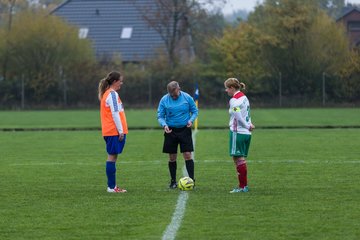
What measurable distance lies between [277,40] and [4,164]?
3729 cm

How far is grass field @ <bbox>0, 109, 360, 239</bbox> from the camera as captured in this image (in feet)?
32.0

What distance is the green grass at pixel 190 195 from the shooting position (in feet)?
32.0

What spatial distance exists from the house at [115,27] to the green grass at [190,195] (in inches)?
1726

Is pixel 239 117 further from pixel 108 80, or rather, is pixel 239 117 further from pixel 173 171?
pixel 108 80

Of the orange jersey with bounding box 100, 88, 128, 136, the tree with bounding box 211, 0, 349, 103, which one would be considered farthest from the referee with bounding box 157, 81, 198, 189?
the tree with bounding box 211, 0, 349, 103

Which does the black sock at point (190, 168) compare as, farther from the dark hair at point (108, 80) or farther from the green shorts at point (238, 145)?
the dark hair at point (108, 80)

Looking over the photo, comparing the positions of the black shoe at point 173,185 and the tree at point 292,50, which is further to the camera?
the tree at point 292,50

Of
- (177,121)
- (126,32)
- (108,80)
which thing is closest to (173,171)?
(177,121)

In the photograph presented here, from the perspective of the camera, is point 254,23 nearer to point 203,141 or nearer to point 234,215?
point 203,141

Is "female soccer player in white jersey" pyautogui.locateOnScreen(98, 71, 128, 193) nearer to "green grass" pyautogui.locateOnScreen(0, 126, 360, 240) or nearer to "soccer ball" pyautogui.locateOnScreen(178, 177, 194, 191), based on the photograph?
"green grass" pyautogui.locateOnScreen(0, 126, 360, 240)

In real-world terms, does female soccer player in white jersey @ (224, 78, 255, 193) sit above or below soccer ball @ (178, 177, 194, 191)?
above

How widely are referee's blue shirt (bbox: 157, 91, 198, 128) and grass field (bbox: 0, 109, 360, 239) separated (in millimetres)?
1018

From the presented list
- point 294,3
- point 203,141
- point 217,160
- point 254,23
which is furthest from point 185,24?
point 217,160

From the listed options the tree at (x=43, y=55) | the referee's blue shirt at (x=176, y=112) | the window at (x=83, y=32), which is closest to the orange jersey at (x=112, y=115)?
the referee's blue shirt at (x=176, y=112)
